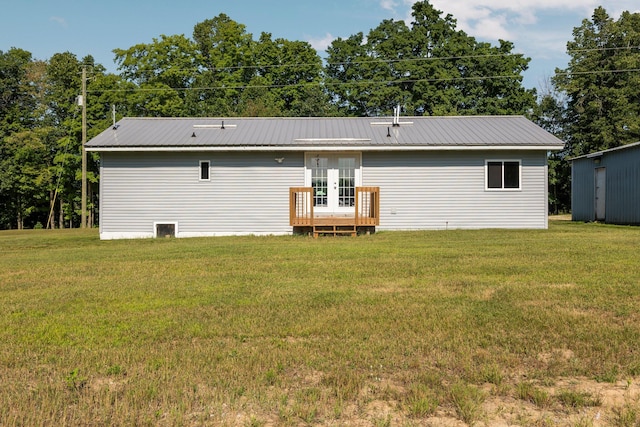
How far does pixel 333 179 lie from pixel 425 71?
22986 millimetres

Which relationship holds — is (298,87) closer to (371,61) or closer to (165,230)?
(371,61)

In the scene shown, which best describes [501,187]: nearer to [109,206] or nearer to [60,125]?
[109,206]

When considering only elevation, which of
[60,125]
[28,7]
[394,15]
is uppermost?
[394,15]

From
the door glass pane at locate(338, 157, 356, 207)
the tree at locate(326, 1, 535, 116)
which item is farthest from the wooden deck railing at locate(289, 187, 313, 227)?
the tree at locate(326, 1, 535, 116)

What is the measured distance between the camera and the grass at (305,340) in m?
2.89

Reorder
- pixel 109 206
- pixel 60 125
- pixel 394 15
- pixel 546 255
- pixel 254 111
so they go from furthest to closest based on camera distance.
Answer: pixel 394 15 < pixel 60 125 < pixel 254 111 < pixel 109 206 < pixel 546 255

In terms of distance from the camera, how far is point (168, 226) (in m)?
15.2

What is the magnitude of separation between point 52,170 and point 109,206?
2038 cm

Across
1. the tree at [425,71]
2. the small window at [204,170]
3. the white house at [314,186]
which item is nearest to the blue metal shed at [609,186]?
the white house at [314,186]

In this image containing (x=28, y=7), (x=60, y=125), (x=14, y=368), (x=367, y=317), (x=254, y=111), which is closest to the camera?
(x=14, y=368)

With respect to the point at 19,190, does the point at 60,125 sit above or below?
above

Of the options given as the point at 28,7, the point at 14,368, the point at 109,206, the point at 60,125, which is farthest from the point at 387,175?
the point at 60,125

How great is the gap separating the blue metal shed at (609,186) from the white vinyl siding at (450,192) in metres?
4.32

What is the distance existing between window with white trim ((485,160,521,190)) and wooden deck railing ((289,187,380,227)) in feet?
11.3
